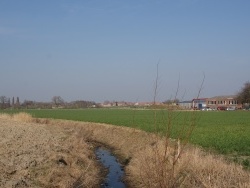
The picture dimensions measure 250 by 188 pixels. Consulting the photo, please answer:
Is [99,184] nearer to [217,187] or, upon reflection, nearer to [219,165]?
[219,165]

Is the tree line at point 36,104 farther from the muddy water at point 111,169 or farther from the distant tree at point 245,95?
the muddy water at point 111,169

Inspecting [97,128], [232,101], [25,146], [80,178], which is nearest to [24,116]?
[97,128]

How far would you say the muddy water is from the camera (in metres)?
17.3

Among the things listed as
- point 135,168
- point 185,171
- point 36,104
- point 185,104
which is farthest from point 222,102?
point 185,104

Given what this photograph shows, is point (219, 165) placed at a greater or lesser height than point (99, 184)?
greater

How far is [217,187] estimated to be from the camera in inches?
360

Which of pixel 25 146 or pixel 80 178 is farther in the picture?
pixel 25 146

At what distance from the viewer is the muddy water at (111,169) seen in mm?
17297

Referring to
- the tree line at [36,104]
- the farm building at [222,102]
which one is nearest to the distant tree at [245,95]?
the farm building at [222,102]

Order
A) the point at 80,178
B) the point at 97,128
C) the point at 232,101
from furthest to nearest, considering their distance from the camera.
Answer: the point at 232,101
the point at 97,128
the point at 80,178


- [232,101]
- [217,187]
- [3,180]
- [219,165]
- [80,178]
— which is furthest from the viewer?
[232,101]

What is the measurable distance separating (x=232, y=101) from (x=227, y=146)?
5570 inches

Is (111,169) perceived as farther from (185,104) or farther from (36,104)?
(36,104)

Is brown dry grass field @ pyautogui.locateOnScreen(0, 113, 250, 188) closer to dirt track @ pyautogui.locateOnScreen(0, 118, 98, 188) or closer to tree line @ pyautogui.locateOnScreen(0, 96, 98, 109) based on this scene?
dirt track @ pyautogui.locateOnScreen(0, 118, 98, 188)
